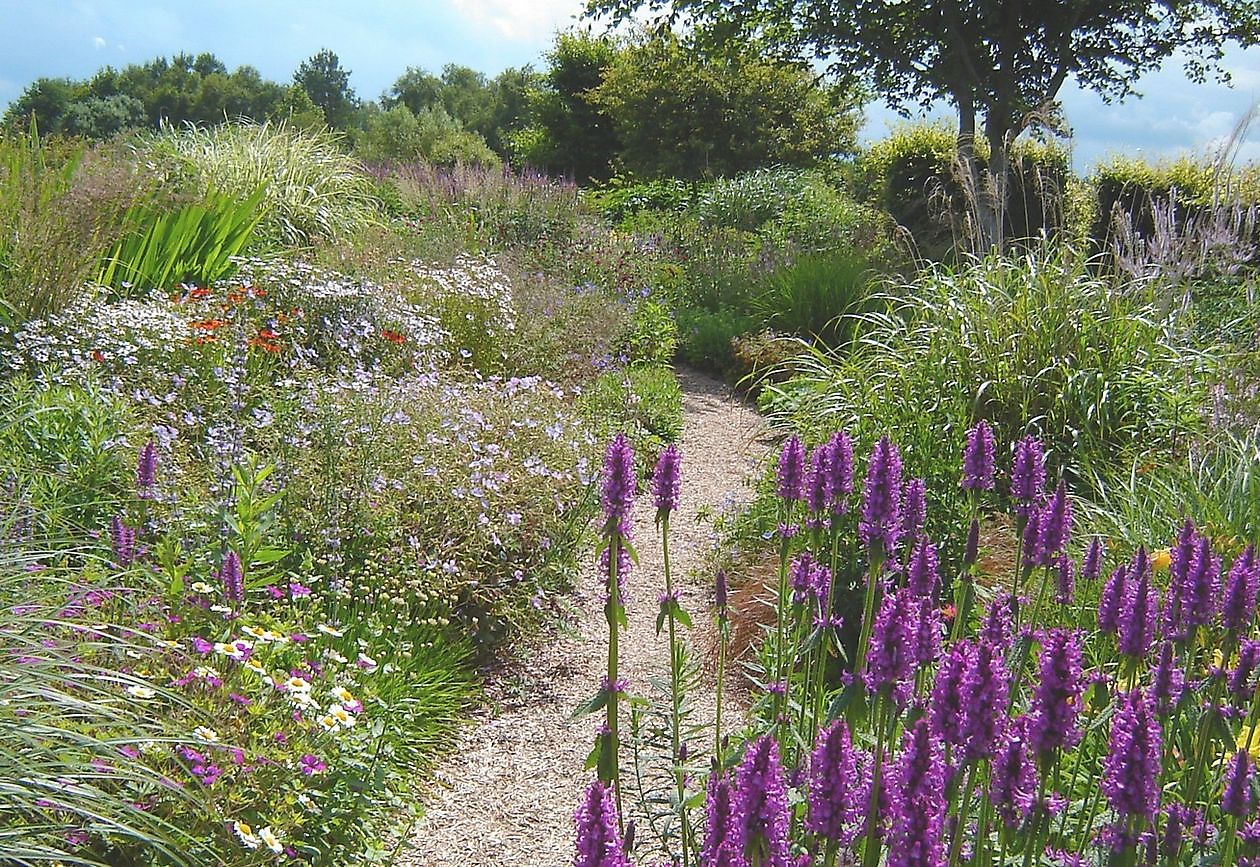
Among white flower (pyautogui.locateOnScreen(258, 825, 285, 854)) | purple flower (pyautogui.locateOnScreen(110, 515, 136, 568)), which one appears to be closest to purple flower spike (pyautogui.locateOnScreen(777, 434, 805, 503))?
white flower (pyautogui.locateOnScreen(258, 825, 285, 854))

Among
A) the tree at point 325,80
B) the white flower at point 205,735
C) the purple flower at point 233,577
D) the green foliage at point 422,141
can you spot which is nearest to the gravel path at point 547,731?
the white flower at point 205,735

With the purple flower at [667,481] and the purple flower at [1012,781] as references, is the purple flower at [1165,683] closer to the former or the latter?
the purple flower at [1012,781]

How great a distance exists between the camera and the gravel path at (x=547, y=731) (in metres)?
3.04

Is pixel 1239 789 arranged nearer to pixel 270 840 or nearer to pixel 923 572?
pixel 923 572

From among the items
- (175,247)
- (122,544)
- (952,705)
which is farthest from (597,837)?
(175,247)

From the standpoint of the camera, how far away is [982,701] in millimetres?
1249

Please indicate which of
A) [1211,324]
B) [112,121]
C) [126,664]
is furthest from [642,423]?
[112,121]

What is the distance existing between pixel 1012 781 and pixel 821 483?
70 centimetres

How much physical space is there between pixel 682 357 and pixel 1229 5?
29.0 feet

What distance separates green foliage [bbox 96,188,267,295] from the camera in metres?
6.89

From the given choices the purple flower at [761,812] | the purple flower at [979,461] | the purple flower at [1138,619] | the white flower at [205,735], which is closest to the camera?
the purple flower at [761,812]

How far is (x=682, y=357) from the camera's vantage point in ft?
32.2

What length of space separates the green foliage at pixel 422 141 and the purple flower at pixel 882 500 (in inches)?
694

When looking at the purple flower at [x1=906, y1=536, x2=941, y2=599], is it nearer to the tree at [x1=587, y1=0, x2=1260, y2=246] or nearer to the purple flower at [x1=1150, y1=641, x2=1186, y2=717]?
the purple flower at [x1=1150, y1=641, x2=1186, y2=717]
